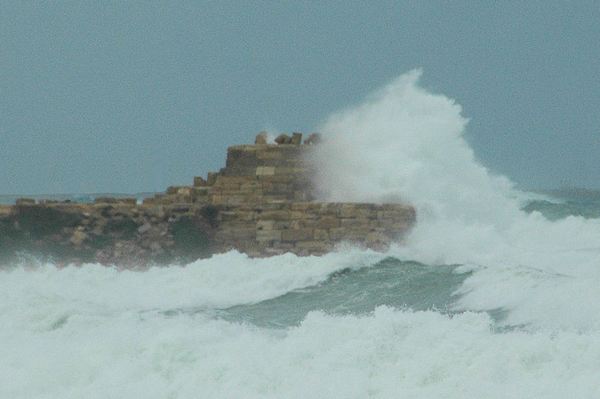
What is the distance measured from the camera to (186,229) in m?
19.6

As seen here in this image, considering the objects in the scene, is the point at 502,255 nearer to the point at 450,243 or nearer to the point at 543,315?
the point at 450,243

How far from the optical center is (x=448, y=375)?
934 centimetres

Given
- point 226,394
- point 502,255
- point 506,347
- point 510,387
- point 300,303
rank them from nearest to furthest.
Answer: point 510,387, point 506,347, point 226,394, point 300,303, point 502,255

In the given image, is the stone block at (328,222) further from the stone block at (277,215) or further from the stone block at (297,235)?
the stone block at (277,215)

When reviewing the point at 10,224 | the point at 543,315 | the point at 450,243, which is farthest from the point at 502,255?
the point at 543,315

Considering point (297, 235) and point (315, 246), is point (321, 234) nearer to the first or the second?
point (315, 246)

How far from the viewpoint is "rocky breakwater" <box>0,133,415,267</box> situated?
19.3 meters

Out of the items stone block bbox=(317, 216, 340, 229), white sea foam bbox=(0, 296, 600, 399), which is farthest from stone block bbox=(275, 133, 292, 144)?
white sea foam bbox=(0, 296, 600, 399)

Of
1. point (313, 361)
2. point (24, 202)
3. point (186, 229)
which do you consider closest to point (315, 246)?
point (186, 229)

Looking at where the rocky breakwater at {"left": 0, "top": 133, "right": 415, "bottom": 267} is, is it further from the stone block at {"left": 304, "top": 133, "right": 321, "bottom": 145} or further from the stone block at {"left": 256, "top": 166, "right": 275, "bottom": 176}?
the stone block at {"left": 304, "top": 133, "right": 321, "bottom": 145}

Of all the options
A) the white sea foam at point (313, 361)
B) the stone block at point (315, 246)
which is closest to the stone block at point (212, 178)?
the stone block at point (315, 246)

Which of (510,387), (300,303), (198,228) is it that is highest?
(198,228)

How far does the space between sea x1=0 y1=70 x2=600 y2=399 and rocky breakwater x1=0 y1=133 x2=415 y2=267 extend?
0.29m

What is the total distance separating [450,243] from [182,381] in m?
9.63
